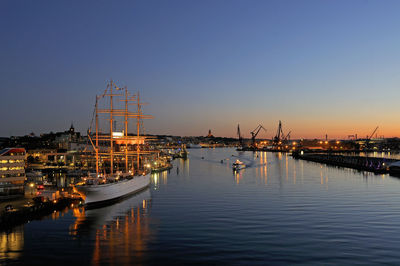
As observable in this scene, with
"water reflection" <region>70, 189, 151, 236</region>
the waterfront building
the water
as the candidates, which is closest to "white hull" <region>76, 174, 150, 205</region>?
"water reflection" <region>70, 189, 151, 236</region>

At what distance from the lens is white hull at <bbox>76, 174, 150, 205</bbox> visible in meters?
45.4

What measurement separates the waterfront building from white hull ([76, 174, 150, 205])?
15.3 m

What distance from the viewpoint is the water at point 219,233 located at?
2455 centimetres

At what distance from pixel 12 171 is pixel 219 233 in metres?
43.2

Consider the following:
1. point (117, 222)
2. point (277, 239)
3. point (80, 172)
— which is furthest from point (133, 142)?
point (277, 239)

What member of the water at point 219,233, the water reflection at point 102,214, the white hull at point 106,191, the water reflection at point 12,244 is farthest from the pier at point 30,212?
the white hull at point 106,191

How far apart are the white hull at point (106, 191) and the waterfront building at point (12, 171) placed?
50.2ft

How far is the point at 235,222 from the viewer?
34.7m

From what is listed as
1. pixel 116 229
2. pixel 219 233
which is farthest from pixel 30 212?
pixel 219 233

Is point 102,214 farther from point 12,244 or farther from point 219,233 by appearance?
point 219,233

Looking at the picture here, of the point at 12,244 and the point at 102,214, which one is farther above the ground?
the point at 12,244

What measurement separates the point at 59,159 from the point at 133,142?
30113 millimetres

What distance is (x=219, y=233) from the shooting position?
30.4m

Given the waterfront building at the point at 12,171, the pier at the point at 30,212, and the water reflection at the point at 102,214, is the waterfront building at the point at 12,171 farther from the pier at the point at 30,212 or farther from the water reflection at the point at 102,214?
the water reflection at the point at 102,214
